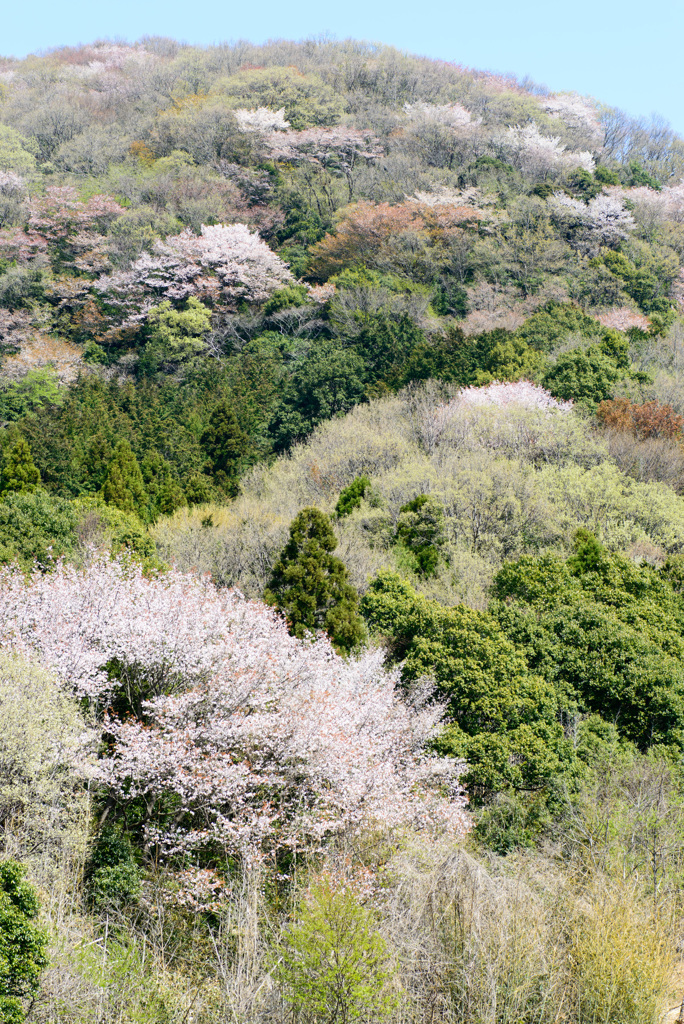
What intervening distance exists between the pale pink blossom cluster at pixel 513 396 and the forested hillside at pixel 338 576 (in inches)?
6.9

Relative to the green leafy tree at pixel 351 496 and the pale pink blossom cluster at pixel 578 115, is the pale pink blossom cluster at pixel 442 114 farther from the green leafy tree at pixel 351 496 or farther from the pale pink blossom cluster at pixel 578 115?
the green leafy tree at pixel 351 496

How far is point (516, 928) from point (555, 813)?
529cm

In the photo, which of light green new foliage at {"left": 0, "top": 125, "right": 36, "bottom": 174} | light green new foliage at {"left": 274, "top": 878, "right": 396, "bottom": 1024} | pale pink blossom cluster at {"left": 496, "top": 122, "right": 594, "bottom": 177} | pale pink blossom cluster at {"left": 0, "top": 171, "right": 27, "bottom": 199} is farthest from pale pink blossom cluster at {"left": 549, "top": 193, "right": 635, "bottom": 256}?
light green new foliage at {"left": 274, "top": 878, "right": 396, "bottom": 1024}

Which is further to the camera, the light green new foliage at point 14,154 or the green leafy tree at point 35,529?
the light green new foliage at point 14,154

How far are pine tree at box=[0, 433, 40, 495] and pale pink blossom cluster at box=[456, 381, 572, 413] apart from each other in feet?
51.3

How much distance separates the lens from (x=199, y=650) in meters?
13.5

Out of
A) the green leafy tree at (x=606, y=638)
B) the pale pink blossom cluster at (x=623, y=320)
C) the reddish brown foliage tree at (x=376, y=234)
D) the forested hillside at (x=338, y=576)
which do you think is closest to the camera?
the forested hillside at (x=338, y=576)

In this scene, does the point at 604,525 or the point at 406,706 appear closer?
the point at 406,706

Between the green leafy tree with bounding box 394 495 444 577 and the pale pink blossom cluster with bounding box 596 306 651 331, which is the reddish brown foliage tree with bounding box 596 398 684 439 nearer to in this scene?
the green leafy tree with bounding box 394 495 444 577

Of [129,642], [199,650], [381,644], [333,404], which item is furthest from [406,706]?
[333,404]

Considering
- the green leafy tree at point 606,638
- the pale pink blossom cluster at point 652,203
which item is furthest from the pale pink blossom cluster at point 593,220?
the green leafy tree at point 606,638

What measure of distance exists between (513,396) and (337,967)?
25.3 metres

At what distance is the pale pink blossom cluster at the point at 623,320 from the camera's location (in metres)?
38.2

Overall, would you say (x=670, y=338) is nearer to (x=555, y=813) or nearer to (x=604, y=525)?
(x=604, y=525)
